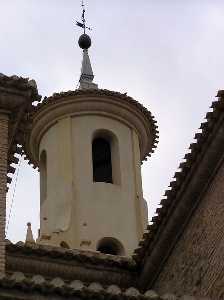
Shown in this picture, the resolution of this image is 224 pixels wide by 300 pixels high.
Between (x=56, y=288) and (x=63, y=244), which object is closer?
(x=56, y=288)

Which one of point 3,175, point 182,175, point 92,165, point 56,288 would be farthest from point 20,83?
point 92,165

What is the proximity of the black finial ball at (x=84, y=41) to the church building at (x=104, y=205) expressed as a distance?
0.98 m

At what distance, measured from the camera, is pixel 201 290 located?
38.2 ft

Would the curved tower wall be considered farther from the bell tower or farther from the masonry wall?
the masonry wall

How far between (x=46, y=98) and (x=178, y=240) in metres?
6.76

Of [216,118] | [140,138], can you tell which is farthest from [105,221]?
[216,118]

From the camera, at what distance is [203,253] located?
1187 cm

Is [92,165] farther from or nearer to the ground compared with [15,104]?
farther from the ground

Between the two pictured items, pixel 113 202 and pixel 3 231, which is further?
pixel 113 202

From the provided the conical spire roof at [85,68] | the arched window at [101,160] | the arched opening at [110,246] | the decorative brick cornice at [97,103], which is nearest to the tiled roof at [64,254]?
the arched opening at [110,246]

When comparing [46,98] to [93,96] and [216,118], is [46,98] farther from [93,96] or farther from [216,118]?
[216,118]

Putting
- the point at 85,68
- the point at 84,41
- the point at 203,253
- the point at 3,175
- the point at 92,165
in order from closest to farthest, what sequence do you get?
the point at 3,175 → the point at 203,253 → the point at 92,165 → the point at 85,68 → the point at 84,41

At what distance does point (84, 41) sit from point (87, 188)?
781 cm

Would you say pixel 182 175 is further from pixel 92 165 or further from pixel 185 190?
pixel 92 165
